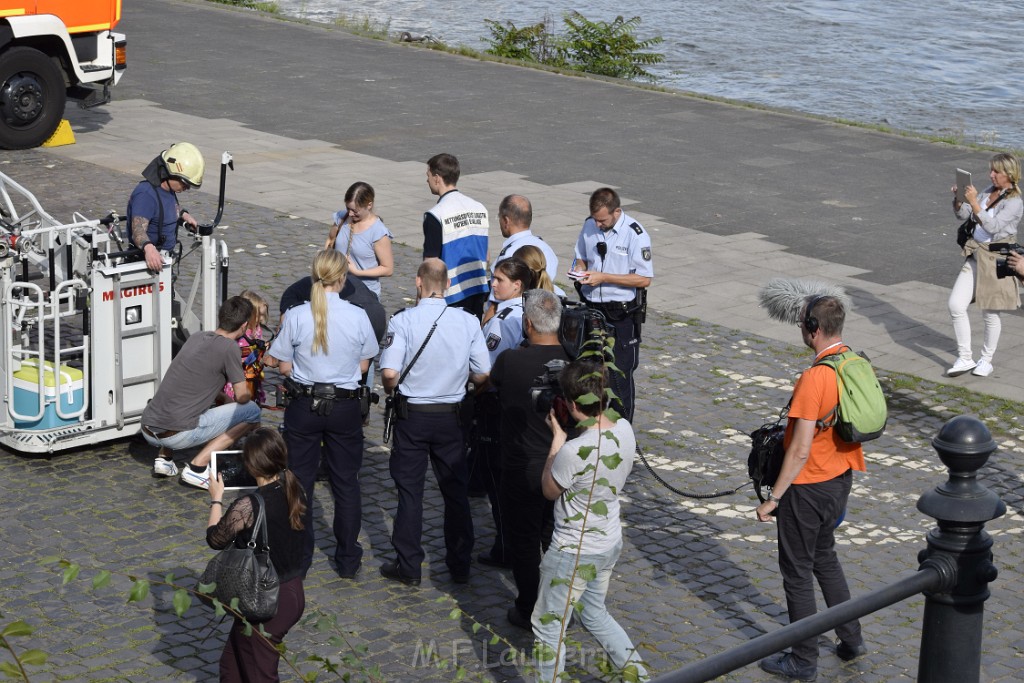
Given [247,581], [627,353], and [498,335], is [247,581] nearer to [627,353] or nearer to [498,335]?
[498,335]

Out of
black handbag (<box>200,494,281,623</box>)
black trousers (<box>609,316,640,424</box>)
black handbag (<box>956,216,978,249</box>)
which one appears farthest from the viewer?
black handbag (<box>956,216,978,249</box>)

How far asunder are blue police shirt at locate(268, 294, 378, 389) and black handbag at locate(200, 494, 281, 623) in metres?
1.76

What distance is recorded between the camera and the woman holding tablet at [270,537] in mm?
5344

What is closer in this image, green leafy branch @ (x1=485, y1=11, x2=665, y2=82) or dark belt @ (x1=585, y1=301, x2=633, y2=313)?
dark belt @ (x1=585, y1=301, x2=633, y2=313)

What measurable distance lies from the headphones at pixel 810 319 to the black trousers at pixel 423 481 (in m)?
1.87

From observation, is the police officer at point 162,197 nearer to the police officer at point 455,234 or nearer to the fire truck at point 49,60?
the police officer at point 455,234

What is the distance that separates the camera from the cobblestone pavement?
6.39 m

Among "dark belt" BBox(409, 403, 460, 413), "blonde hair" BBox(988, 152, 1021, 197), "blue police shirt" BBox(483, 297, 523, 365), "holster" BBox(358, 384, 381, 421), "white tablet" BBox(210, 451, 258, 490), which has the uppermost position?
"blonde hair" BBox(988, 152, 1021, 197)

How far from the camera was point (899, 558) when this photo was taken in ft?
25.3

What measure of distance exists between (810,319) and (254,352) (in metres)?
3.73

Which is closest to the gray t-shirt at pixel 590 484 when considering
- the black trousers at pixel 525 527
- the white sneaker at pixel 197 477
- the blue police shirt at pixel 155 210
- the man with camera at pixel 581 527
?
the man with camera at pixel 581 527

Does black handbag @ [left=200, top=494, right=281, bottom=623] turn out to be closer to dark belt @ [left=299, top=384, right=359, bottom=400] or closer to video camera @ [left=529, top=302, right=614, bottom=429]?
video camera @ [left=529, top=302, right=614, bottom=429]

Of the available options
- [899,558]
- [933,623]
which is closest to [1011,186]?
[899,558]

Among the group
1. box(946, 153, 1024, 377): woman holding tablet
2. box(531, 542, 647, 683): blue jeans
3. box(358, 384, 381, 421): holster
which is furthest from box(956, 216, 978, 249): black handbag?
box(531, 542, 647, 683): blue jeans
